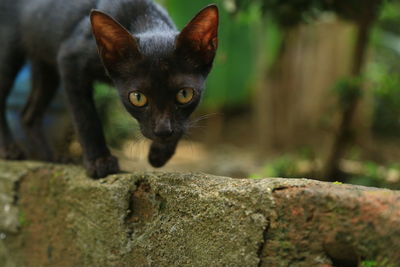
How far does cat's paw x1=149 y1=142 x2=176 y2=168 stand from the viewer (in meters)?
2.76

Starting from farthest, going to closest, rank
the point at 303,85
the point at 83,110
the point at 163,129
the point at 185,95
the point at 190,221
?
the point at 303,85, the point at 83,110, the point at 185,95, the point at 163,129, the point at 190,221

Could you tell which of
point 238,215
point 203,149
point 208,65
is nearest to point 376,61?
point 203,149

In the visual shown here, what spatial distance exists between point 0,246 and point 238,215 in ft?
5.97

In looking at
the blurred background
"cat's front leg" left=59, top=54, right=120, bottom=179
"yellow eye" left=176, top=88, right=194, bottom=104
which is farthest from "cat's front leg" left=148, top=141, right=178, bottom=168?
the blurred background

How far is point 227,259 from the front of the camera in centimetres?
192

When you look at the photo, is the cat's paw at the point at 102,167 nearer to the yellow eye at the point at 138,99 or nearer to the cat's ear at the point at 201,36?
the yellow eye at the point at 138,99

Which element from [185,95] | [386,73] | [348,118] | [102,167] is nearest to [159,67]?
[185,95]

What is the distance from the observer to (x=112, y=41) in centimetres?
227

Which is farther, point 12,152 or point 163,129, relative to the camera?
point 12,152

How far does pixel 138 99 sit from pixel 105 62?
0.26m

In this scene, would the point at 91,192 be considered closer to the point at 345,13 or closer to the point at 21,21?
the point at 21,21

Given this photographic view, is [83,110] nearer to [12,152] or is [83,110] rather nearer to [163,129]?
[163,129]

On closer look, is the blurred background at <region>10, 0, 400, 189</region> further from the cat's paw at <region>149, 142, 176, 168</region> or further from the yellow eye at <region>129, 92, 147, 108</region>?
the yellow eye at <region>129, 92, 147, 108</region>

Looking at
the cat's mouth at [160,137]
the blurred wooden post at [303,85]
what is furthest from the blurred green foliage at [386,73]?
the cat's mouth at [160,137]
